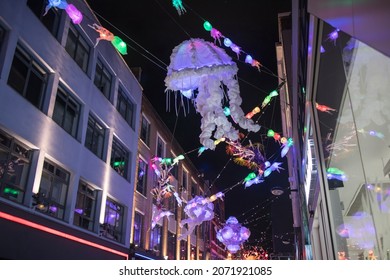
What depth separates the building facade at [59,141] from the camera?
1134 cm

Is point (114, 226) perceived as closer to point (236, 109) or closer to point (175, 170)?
point (175, 170)

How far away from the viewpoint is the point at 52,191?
1362 centimetres

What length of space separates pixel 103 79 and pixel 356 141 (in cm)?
1592

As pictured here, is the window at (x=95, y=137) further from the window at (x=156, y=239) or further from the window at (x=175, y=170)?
the window at (x=175, y=170)

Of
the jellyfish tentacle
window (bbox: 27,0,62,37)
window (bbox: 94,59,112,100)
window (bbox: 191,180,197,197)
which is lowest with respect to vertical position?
the jellyfish tentacle

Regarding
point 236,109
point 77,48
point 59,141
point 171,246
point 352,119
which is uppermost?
point 77,48


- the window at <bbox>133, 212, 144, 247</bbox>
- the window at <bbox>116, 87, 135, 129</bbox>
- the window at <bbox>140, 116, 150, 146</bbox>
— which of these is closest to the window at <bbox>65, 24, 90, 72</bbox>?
the window at <bbox>116, 87, 135, 129</bbox>

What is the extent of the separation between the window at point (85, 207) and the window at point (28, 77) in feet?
14.9

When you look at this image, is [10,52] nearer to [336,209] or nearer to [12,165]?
[12,165]

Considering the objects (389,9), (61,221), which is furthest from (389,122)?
(61,221)

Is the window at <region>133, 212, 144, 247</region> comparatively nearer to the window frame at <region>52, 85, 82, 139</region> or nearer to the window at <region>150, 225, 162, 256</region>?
the window at <region>150, 225, 162, 256</region>

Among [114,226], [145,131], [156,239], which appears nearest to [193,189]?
[156,239]

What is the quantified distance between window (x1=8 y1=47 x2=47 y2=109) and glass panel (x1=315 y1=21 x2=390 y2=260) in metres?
9.78

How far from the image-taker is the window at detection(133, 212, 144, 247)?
21797 millimetres
